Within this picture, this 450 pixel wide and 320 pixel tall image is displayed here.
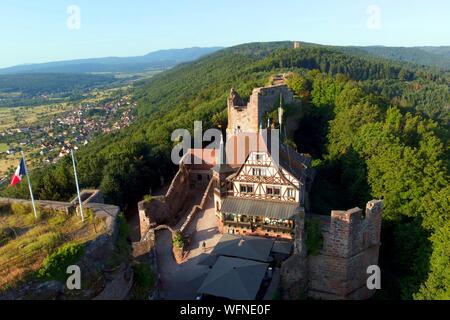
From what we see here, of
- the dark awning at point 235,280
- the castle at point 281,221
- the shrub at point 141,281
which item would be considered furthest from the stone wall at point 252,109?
the shrub at point 141,281

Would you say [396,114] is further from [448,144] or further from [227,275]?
[227,275]

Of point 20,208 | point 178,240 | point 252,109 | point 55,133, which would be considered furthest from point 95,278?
point 55,133

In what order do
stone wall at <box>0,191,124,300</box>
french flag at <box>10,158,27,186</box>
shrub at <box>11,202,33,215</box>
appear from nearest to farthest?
1. stone wall at <box>0,191,124,300</box>
2. french flag at <box>10,158,27,186</box>
3. shrub at <box>11,202,33,215</box>

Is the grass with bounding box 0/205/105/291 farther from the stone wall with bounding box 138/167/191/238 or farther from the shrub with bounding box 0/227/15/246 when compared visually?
the stone wall with bounding box 138/167/191/238

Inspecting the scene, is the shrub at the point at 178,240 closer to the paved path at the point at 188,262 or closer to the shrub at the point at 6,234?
the paved path at the point at 188,262

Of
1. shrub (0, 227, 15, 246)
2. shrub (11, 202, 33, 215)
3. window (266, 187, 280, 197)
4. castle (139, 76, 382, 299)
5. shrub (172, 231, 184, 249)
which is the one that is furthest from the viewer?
window (266, 187, 280, 197)

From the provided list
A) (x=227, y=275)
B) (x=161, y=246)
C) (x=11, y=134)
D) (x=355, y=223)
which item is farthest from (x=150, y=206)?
(x=11, y=134)

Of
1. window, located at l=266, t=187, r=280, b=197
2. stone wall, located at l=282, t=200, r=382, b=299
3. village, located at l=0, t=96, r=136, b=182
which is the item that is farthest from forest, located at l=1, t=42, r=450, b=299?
village, located at l=0, t=96, r=136, b=182
